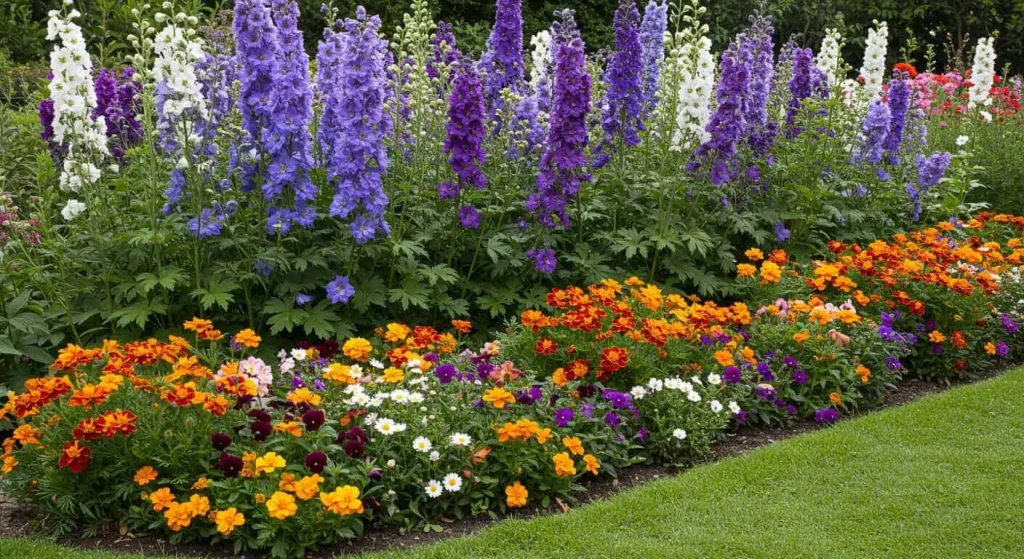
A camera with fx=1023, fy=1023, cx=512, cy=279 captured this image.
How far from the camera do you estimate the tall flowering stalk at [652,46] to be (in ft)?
24.4

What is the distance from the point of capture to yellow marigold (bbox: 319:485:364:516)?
3.75 meters

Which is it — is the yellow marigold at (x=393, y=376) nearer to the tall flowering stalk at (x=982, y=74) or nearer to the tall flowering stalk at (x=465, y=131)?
the tall flowering stalk at (x=465, y=131)

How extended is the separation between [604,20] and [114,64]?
8981mm

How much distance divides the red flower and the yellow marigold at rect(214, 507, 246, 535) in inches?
22.8

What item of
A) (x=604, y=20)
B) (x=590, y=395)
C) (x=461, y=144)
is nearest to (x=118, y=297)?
(x=461, y=144)

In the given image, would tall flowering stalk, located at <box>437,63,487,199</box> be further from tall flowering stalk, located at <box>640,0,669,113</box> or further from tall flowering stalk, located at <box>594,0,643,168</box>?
tall flowering stalk, located at <box>640,0,669,113</box>

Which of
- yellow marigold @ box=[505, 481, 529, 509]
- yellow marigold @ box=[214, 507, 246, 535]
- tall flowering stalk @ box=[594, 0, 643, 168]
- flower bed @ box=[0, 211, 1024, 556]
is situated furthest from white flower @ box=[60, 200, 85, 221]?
tall flowering stalk @ box=[594, 0, 643, 168]

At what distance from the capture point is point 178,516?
3807 mm

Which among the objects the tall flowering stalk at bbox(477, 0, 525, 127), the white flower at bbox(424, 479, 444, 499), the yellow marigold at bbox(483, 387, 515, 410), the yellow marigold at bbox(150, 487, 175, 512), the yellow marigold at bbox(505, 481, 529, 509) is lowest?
the yellow marigold at bbox(505, 481, 529, 509)

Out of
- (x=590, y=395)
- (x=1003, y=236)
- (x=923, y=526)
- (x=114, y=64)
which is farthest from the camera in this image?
(x=114, y=64)

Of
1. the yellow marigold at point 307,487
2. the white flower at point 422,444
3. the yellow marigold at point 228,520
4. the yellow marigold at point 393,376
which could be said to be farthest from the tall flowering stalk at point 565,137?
the yellow marigold at point 228,520

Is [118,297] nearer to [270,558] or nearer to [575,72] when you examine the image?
[270,558]

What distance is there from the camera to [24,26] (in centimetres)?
1126

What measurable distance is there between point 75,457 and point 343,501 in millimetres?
1028
